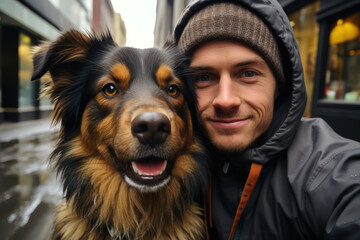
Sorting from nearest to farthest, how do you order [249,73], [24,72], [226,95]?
[226,95] < [249,73] < [24,72]

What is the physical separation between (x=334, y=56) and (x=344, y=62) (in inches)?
10.5

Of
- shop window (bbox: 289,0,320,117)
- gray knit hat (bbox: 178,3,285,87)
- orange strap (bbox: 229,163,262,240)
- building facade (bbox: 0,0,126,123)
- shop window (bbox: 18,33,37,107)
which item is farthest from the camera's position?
shop window (bbox: 18,33,37,107)

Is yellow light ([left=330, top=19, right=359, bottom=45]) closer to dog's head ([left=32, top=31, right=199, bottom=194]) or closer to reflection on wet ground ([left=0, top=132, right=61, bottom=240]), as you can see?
dog's head ([left=32, top=31, right=199, bottom=194])

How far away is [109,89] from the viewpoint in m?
2.00

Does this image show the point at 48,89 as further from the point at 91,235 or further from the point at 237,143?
the point at 237,143

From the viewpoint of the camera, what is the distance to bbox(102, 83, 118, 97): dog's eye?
199 cm

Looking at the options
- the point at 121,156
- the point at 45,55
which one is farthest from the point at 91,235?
the point at 45,55

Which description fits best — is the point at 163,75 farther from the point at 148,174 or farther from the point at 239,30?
the point at 148,174

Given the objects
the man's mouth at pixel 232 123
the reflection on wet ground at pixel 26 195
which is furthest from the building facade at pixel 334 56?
the reflection on wet ground at pixel 26 195

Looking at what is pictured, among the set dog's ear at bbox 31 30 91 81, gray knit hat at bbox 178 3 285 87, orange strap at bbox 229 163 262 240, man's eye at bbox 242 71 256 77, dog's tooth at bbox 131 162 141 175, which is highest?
gray knit hat at bbox 178 3 285 87

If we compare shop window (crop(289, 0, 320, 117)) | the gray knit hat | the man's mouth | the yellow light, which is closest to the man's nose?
the man's mouth

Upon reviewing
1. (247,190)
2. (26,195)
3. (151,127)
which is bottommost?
(26,195)

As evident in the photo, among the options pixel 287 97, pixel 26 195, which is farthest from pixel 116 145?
pixel 26 195

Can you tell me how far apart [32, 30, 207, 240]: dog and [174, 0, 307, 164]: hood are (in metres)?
0.54
